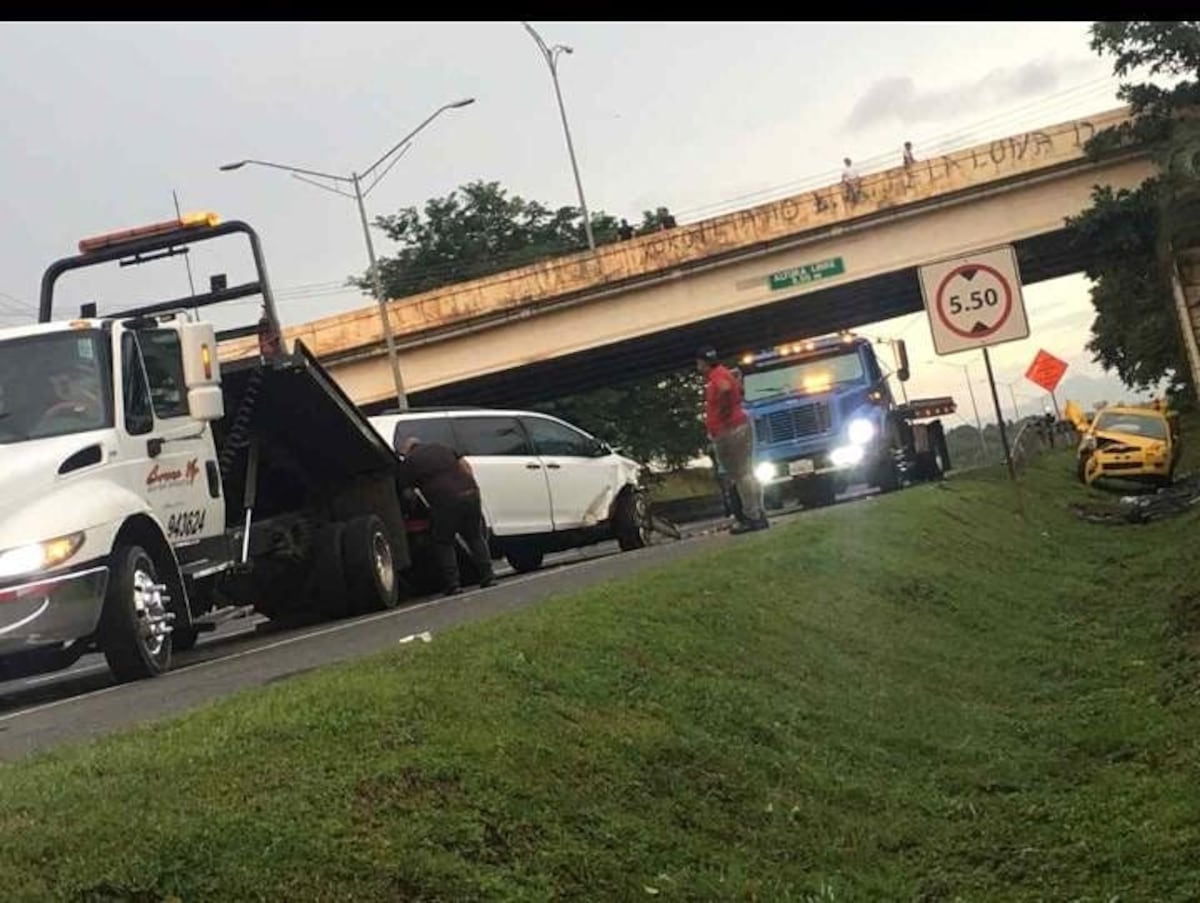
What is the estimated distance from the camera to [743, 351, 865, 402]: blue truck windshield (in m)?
21.9

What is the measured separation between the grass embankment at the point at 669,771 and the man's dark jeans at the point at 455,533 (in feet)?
12.6

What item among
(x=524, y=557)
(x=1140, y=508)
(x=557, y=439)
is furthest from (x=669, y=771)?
(x=1140, y=508)

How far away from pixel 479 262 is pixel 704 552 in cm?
4791

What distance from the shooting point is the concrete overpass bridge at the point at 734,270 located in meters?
36.7

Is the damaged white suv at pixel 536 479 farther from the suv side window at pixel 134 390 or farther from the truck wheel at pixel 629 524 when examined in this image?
the suv side window at pixel 134 390

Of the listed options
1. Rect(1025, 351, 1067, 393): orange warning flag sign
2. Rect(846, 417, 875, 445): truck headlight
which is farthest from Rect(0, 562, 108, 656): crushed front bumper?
Rect(1025, 351, 1067, 393): orange warning flag sign

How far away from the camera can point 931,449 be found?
25.3 m

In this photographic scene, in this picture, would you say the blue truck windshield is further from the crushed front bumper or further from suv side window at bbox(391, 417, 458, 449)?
the crushed front bumper

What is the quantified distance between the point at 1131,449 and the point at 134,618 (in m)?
18.6

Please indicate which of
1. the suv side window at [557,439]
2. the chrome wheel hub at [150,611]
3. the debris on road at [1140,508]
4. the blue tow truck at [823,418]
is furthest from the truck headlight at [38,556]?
the blue tow truck at [823,418]

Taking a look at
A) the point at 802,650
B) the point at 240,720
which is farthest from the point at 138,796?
the point at 802,650

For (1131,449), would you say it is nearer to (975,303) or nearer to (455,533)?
(975,303)
